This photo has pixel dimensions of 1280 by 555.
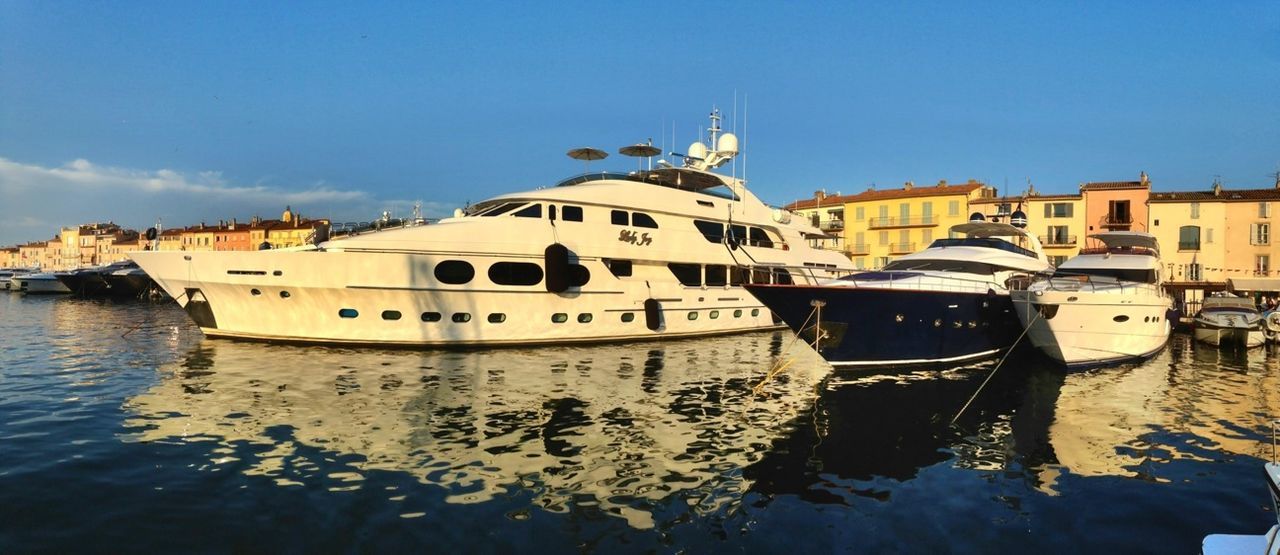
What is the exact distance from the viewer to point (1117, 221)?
43094 millimetres

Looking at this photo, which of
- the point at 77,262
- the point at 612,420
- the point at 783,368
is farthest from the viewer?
the point at 77,262

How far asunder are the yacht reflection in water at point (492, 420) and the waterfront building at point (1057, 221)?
120ft

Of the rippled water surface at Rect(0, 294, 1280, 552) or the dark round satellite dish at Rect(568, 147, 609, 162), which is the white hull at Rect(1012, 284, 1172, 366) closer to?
the rippled water surface at Rect(0, 294, 1280, 552)

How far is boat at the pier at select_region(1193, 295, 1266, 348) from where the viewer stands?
76.9 feet

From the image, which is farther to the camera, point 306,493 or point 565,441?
point 565,441

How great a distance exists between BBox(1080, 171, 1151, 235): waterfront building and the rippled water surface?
33160mm

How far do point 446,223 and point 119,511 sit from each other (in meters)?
13.8

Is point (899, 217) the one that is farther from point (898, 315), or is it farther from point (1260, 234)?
point (898, 315)

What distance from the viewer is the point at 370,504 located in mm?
6824

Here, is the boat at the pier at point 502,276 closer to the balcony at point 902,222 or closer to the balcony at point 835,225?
the balcony at point 902,222

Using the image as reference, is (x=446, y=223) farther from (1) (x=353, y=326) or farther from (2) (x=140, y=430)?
(2) (x=140, y=430)

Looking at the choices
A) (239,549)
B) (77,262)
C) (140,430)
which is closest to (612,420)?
(239,549)

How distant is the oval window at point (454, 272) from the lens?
1877cm

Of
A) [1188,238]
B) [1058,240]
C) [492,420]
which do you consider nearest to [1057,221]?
[1058,240]
